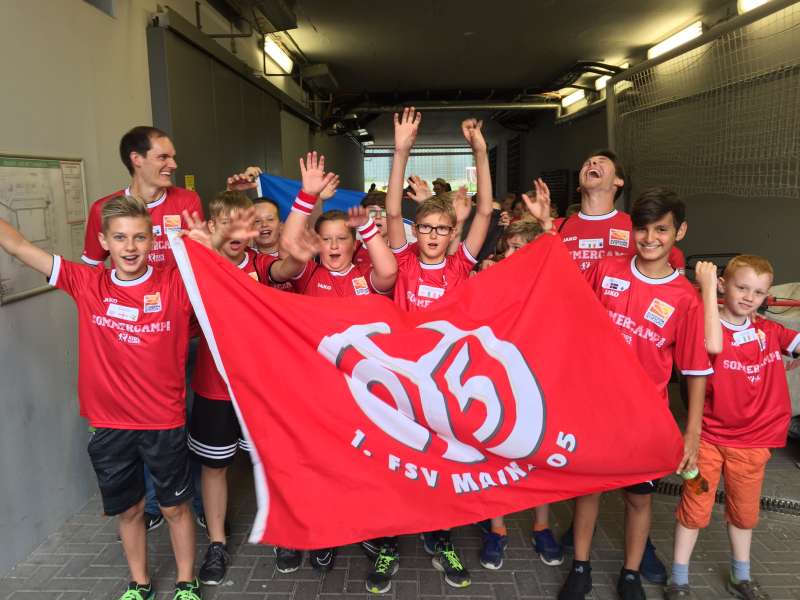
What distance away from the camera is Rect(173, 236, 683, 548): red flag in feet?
7.36

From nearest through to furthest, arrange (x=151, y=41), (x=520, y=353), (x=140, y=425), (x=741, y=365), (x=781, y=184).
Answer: (x=520, y=353) → (x=140, y=425) → (x=741, y=365) → (x=151, y=41) → (x=781, y=184)

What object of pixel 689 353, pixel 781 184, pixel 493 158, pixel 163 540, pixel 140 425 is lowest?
pixel 163 540

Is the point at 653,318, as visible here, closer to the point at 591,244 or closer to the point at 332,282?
the point at 591,244

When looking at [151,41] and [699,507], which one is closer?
[699,507]

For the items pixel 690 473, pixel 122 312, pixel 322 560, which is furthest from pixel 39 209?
pixel 690 473

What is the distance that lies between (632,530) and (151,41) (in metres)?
4.57

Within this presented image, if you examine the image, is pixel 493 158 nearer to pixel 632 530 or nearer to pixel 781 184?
pixel 781 184

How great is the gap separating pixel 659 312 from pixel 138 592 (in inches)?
106

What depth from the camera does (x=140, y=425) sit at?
250 centimetres

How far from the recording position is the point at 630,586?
271cm

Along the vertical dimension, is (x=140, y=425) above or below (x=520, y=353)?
below

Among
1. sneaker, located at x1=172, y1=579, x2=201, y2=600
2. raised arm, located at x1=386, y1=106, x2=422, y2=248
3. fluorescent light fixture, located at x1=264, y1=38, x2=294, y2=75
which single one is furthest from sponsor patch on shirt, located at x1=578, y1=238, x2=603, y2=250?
fluorescent light fixture, located at x1=264, y1=38, x2=294, y2=75

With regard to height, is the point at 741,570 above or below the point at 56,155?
below

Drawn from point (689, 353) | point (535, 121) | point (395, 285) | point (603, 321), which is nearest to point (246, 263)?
point (395, 285)
